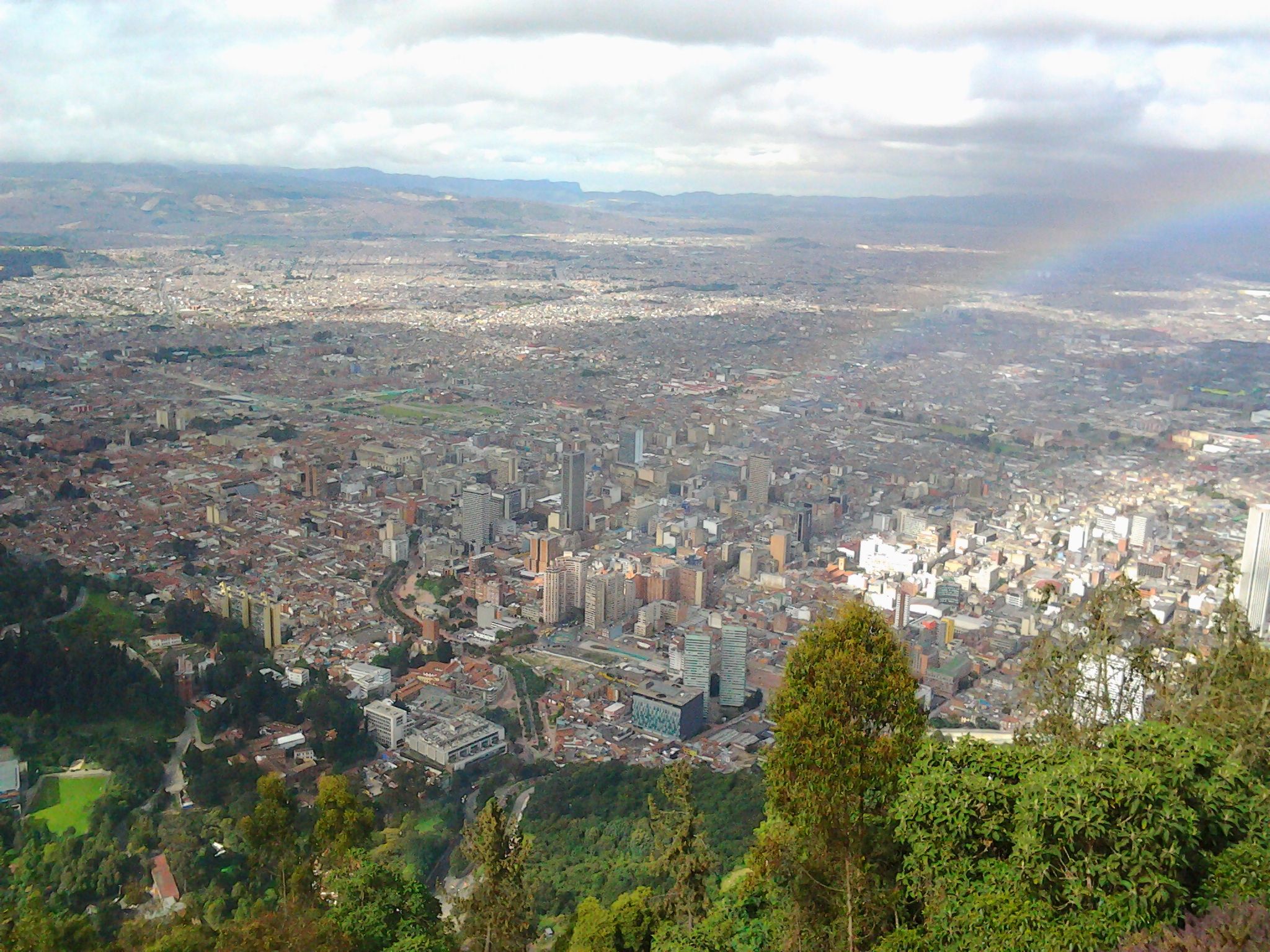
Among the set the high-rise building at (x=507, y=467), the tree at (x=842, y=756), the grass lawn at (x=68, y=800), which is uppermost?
the tree at (x=842, y=756)

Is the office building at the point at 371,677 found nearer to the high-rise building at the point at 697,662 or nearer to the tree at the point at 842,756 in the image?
the high-rise building at the point at 697,662

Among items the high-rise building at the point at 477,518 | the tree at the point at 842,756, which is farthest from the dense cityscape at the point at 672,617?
the high-rise building at the point at 477,518

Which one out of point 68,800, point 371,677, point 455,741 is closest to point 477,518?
point 371,677

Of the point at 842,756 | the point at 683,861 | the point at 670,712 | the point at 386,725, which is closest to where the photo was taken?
the point at 842,756

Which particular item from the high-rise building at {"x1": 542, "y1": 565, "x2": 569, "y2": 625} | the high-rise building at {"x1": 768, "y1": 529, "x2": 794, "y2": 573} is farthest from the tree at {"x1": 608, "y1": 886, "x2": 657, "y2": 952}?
the high-rise building at {"x1": 768, "y1": 529, "x2": 794, "y2": 573}

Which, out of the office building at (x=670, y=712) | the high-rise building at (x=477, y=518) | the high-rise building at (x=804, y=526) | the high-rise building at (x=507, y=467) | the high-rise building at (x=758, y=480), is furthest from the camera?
the high-rise building at (x=507, y=467)

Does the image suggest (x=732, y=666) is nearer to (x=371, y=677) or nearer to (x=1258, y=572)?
(x=371, y=677)
